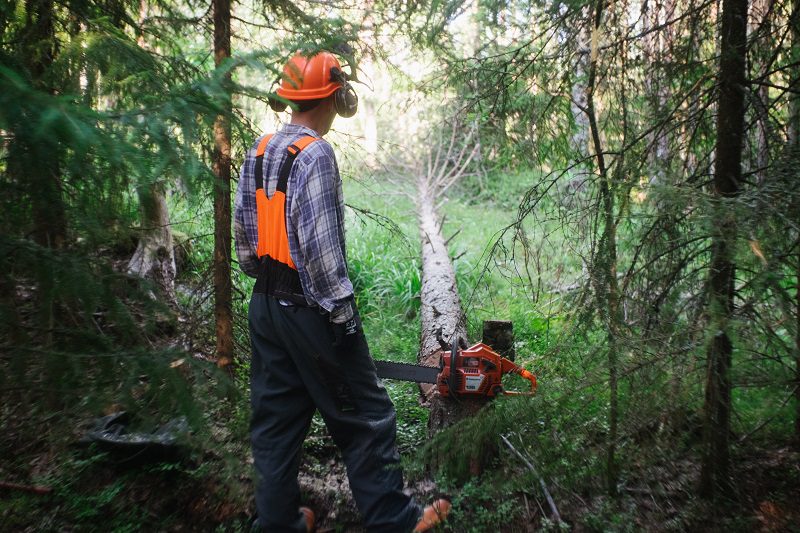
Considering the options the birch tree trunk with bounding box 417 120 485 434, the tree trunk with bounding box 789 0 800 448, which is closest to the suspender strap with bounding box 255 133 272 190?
the birch tree trunk with bounding box 417 120 485 434

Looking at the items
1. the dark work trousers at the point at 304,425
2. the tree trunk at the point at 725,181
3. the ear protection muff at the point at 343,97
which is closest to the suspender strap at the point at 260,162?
the ear protection muff at the point at 343,97

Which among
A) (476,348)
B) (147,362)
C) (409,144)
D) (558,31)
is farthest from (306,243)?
(409,144)

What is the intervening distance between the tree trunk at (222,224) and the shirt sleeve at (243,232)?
0.57 metres

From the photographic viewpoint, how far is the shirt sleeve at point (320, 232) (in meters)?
2.54

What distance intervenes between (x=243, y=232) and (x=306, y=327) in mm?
661

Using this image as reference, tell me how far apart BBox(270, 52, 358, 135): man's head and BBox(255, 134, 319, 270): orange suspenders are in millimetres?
170

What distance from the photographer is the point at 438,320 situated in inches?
208

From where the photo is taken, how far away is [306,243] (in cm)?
255

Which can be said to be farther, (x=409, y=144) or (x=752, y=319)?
(x=409, y=144)

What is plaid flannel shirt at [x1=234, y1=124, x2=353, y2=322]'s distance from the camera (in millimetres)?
2537

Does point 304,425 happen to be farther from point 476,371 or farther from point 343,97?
point 343,97

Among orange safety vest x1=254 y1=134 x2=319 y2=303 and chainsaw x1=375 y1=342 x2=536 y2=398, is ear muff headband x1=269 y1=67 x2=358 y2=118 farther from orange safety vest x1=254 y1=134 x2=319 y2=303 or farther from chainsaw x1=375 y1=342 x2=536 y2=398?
chainsaw x1=375 y1=342 x2=536 y2=398

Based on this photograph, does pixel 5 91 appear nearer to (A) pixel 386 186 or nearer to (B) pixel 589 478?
(B) pixel 589 478

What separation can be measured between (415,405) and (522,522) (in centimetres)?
173
